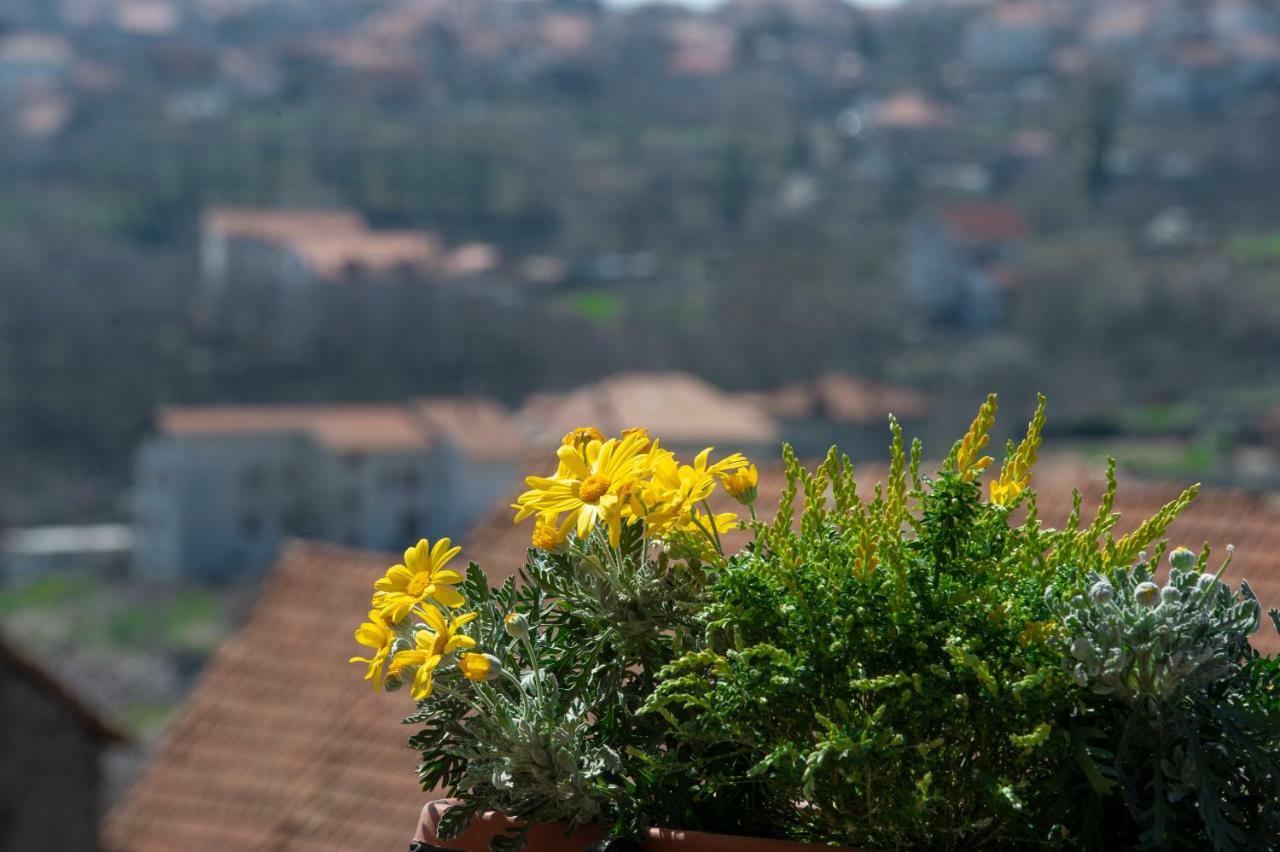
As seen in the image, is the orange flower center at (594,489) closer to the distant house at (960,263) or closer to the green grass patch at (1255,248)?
the green grass patch at (1255,248)

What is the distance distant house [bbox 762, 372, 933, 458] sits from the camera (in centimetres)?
4547

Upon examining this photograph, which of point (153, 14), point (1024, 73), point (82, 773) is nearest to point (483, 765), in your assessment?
point (82, 773)

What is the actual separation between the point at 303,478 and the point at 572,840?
176 ft

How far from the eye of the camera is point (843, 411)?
4766cm

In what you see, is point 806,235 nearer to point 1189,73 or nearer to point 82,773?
point 1189,73

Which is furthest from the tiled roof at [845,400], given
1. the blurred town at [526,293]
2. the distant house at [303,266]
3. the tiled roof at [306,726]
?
the tiled roof at [306,726]

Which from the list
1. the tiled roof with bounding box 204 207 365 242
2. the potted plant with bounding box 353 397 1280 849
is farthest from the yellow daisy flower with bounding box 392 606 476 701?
the tiled roof with bounding box 204 207 365 242

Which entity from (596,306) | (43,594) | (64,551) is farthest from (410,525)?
(43,594)

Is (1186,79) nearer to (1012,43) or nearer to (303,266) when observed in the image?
(1012,43)

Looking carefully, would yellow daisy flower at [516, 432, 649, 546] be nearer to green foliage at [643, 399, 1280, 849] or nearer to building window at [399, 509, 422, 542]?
green foliage at [643, 399, 1280, 849]

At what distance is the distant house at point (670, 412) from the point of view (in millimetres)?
41438

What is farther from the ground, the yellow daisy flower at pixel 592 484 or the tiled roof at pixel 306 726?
the yellow daisy flower at pixel 592 484

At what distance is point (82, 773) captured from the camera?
40.8 ft

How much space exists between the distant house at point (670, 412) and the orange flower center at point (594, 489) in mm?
36136
